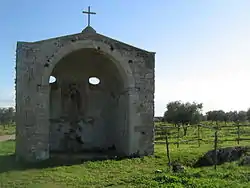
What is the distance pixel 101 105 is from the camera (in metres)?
21.8

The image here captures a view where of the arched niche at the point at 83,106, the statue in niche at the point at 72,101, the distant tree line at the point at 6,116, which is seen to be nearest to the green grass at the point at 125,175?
the arched niche at the point at 83,106

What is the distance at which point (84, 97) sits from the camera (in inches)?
852

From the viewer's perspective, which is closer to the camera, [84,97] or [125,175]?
[125,175]

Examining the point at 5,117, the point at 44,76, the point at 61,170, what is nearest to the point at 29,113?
the point at 44,76

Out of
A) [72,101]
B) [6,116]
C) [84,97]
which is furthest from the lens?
[6,116]

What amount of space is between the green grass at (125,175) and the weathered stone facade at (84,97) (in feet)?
4.72

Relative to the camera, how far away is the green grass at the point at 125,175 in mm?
10055

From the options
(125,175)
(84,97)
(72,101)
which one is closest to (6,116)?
(72,101)

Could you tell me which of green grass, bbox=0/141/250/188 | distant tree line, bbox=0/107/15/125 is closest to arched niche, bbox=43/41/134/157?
green grass, bbox=0/141/250/188

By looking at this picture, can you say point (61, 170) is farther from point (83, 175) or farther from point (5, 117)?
→ point (5, 117)

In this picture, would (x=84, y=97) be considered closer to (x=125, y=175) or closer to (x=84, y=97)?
(x=84, y=97)

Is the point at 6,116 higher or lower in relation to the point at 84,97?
lower

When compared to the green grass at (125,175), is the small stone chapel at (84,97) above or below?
above

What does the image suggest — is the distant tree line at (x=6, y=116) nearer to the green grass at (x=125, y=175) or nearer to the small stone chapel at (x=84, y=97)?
the small stone chapel at (x=84, y=97)
